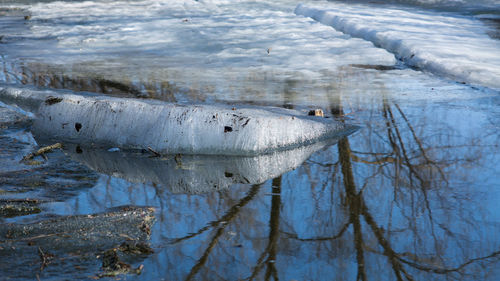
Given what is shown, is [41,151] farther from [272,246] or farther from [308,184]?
[272,246]

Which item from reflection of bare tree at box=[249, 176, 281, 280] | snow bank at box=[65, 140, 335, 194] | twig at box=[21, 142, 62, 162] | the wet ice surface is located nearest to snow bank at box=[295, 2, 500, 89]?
the wet ice surface

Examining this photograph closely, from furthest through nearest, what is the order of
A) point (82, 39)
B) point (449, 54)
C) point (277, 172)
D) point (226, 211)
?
point (82, 39) → point (449, 54) → point (277, 172) → point (226, 211)

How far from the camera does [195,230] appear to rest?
2410mm

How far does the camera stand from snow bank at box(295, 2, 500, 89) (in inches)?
217

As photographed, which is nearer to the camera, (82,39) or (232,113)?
(232,113)

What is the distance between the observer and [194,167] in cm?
319

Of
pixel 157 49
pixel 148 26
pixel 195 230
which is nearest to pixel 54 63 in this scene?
pixel 157 49

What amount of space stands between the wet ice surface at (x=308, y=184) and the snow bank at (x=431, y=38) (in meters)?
0.29

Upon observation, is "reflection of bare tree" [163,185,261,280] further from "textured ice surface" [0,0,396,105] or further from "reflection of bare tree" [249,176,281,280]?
"textured ice surface" [0,0,396,105]

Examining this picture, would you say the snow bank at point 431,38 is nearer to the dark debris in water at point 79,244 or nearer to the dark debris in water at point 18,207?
the dark debris in water at point 79,244

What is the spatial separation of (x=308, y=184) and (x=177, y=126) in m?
0.98

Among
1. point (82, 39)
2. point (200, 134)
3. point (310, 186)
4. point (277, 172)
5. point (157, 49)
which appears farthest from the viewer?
point (82, 39)

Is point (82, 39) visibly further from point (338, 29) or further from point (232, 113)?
point (232, 113)

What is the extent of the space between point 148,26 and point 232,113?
6.25m
